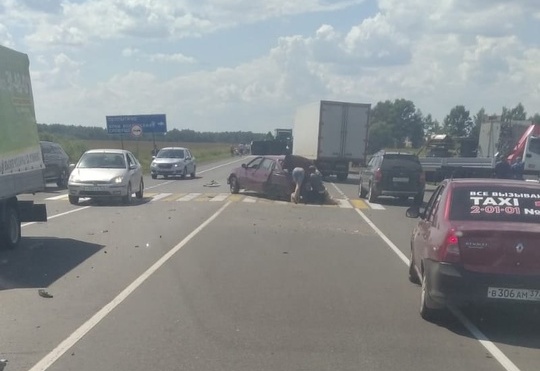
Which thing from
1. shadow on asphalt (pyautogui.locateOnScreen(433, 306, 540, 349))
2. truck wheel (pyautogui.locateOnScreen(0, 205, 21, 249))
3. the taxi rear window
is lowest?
truck wheel (pyautogui.locateOnScreen(0, 205, 21, 249))

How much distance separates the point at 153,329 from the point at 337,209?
17.2 meters

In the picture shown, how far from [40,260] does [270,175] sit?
620 inches

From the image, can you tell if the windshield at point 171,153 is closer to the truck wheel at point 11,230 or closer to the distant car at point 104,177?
the distant car at point 104,177

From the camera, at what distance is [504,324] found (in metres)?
9.08

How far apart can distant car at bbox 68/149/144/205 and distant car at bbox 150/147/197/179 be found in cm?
1710

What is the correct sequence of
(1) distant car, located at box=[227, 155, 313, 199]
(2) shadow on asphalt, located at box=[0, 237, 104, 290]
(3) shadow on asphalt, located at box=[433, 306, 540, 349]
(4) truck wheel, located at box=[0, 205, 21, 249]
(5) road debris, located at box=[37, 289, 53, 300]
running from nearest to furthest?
1. (3) shadow on asphalt, located at box=[433, 306, 540, 349]
2. (5) road debris, located at box=[37, 289, 53, 300]
3. (2) shadow on asphalt, located at box=[0, 237, 104, 290]
4. (4) truck wheel, located at box=[0, 205, 21, 249]
5. (1) distant car, located at box=[227, 155, 313, 199]

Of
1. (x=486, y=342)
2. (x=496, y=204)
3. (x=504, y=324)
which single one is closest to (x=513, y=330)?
(x=504, y=324)

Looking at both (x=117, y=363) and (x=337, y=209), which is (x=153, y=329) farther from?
(x=337, y=209)

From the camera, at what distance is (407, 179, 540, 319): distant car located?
330 inches

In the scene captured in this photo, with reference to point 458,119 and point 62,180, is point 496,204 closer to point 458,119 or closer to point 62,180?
point 62,180

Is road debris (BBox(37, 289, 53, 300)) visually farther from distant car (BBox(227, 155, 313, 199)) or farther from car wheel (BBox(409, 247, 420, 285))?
distant car (BBox(227, 155, 313, 199))

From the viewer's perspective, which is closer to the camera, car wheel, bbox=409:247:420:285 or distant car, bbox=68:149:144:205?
car wheel, bbox=409:247:420:285

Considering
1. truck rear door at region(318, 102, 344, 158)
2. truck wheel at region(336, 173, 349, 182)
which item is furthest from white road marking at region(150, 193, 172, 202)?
truck wheel at region(336, 173, 349, 182)

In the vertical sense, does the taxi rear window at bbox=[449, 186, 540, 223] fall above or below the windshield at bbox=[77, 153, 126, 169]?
above
